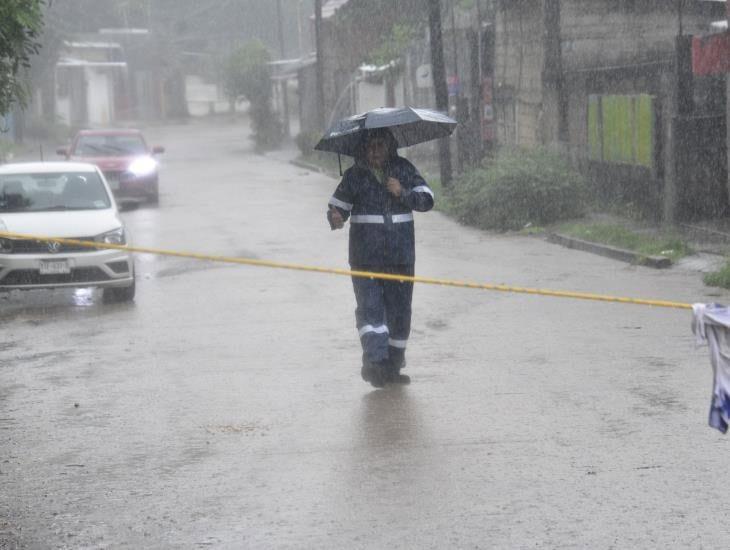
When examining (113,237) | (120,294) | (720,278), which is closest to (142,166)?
(120,294)

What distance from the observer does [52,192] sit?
14820 mm

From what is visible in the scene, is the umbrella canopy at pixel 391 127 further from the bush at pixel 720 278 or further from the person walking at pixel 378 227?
the bush at pixel 720 278

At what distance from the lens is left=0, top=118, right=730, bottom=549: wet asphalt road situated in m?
5.89

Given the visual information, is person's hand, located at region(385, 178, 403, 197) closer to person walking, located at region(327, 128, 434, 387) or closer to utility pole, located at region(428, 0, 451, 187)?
person walking, located at region(327, 128, 434, 387)

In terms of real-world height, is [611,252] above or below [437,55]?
below

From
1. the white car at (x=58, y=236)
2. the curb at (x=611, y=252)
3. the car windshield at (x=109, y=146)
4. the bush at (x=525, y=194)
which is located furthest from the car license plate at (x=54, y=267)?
the car windshield at (x=109, y=146)

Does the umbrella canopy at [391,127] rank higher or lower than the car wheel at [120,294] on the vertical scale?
higher

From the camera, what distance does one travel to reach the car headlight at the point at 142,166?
27.3 meters

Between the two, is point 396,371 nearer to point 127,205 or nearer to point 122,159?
point 127,205

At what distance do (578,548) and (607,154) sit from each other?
1713 centimetres

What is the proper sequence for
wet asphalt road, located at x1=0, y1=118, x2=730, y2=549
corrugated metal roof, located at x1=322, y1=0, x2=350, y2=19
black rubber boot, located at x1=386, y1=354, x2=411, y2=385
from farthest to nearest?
corrugated metal roof, located at x1=322, y1=0, x2=350, y2=19 < black rubber boot, located at x1=386, y1=354, x2=411, y2=385 < wet asphalt road, located at x1=0, y1=118, x2=730, y2=549

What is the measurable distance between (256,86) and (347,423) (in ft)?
154

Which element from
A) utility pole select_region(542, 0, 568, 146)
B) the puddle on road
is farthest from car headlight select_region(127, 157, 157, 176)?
the puddle on road

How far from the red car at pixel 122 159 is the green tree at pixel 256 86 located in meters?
21.9
